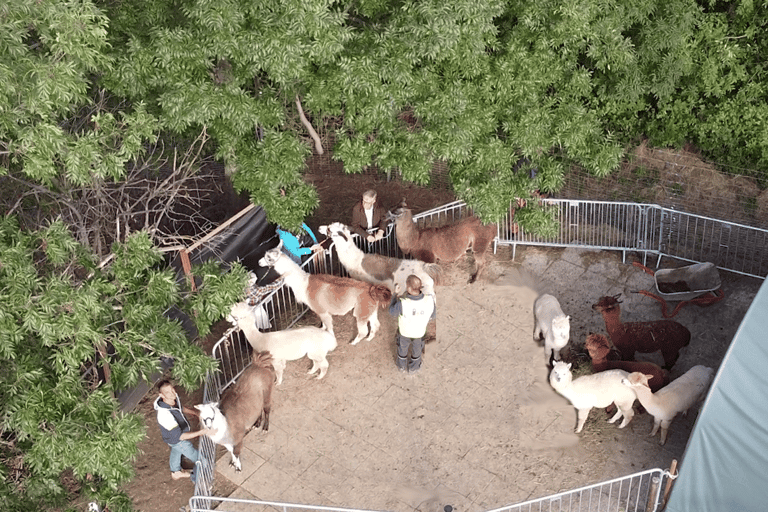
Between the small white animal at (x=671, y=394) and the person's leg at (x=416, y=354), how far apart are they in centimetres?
289

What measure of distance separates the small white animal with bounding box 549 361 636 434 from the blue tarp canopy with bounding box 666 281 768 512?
4.93 ft

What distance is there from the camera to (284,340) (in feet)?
41.6

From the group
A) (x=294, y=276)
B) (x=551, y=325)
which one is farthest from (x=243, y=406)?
(x=551, y=325)

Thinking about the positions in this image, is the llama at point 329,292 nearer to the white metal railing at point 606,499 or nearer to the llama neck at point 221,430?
the llama neck at point 221,430

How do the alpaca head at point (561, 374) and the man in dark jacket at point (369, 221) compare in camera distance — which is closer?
the alpaca head at point (561, 374)

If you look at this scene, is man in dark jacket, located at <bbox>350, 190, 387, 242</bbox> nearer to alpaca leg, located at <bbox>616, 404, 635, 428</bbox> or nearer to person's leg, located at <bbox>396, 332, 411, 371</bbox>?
person's leg, located at <bbox>396, 332, 411, 371</bbox>

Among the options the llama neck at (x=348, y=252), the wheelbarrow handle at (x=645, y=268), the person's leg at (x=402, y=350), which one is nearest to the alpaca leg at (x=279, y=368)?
the person's leg at (x=402, y=350)

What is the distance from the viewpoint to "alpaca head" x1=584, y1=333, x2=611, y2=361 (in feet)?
40.4

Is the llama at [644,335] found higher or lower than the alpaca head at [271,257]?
lower

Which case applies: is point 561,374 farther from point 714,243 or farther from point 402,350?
point 714,243

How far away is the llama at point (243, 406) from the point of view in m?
11.6

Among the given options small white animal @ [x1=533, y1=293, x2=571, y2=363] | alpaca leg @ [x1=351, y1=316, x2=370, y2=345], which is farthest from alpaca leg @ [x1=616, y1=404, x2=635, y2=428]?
alpaca leg @ [x1=351, y1=316, x2=370, y2=345]

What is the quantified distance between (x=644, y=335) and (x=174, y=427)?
6691 mm

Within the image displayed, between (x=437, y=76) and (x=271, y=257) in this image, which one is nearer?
(x=437, y=76)
